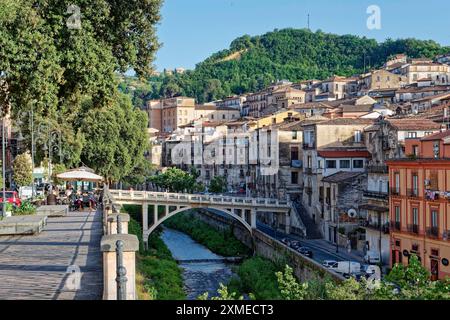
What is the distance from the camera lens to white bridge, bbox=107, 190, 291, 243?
52938mm

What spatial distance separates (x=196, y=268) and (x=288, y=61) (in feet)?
379

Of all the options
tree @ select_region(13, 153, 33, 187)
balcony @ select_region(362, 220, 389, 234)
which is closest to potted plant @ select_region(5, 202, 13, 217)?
tree @ select_region(13, 153, 33, 187)

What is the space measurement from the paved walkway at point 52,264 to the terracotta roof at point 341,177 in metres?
30.3

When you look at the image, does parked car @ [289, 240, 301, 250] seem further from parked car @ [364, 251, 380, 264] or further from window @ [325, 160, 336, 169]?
window @ [325, 160, 336, 169]

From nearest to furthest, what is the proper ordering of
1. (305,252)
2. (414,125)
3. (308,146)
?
1. (305,252)
2. (414,125)
3. (308,146)

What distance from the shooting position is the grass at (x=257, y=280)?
3828 cm

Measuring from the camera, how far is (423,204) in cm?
3656

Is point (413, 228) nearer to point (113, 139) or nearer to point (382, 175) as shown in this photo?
point (382, 175)

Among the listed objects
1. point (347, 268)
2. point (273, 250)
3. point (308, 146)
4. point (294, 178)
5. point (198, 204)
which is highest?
point (308, 146)

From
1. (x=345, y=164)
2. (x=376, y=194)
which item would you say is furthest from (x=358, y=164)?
(x=376, y=194)

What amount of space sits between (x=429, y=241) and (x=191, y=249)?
90.5 ft

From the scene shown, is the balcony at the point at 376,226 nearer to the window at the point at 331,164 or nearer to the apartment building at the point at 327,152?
the apartment building at the point at 327,152
